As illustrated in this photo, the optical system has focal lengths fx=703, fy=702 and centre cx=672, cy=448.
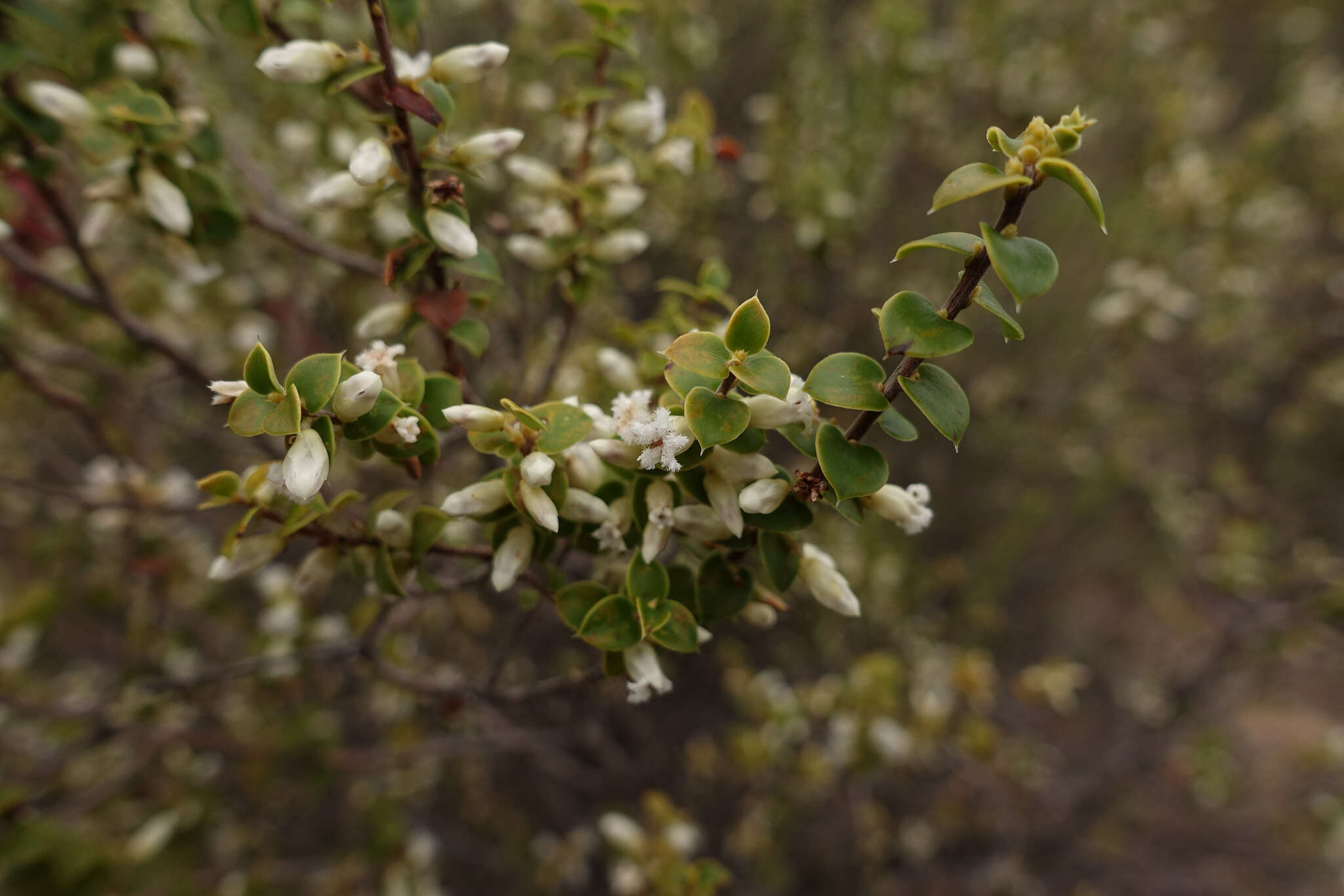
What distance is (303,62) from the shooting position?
3.01 feet

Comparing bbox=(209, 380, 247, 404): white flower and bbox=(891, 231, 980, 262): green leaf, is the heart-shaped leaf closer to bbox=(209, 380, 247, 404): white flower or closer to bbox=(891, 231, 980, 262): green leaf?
bbox=(891, 231, 980, 262): green leaf

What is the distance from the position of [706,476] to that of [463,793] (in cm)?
320

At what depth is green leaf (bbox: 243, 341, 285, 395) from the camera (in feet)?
2.26

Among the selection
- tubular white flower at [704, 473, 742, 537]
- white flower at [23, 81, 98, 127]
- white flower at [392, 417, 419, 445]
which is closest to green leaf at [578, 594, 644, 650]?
tubular white flower at [704, 473, 742, 537]

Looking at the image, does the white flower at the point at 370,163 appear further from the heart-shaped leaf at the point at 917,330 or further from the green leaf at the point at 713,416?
the heart-shaped leaf at the point at 917,330

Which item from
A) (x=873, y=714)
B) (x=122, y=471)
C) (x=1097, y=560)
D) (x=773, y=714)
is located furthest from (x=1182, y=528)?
(x=122, y=471)

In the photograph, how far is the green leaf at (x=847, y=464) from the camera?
0.71 m

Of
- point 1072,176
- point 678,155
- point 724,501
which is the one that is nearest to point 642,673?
point 724,501

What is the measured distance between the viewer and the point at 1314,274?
11.8ft

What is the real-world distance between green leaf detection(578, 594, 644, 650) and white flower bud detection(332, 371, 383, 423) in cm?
34

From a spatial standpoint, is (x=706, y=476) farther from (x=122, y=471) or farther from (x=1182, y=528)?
(x=1182, y=528)

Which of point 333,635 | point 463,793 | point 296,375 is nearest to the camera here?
point 296,375

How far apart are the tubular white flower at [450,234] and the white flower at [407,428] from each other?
254 mm

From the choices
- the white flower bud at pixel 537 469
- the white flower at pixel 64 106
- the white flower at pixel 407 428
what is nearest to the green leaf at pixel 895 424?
the white flower bud at pixel 537 469
